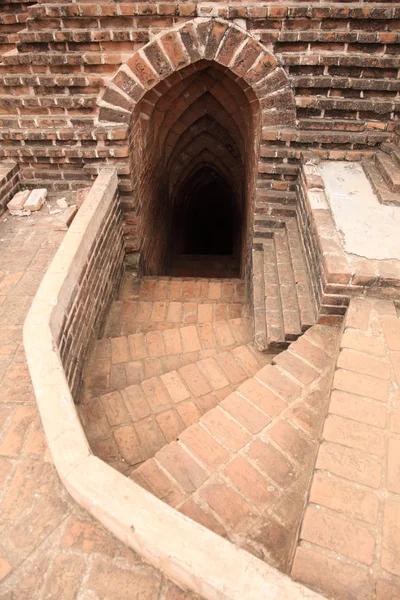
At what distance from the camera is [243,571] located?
59.1 inches

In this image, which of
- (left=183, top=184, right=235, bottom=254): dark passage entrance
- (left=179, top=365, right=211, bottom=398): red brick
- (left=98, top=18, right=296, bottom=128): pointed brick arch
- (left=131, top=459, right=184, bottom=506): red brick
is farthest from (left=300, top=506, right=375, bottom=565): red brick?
(left=183, top=184, right=235, bottom=254): dark passage entrance

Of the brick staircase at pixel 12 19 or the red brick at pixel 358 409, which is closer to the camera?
the red brick at pixel 358 409

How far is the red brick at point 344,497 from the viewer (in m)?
1.79

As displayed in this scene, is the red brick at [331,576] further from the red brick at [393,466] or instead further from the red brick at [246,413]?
the red brick at [246,413]

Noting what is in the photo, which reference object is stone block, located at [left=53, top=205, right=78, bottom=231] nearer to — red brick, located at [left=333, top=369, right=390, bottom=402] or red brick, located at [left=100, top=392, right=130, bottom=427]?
red brick, located at [left=100, top=392, right=130, bottom=427]

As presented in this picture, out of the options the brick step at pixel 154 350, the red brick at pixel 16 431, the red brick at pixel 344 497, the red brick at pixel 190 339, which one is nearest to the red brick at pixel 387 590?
the red brick at pixel 344 497

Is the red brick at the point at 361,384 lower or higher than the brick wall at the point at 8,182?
lower

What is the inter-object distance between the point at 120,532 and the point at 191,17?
13.0 feet

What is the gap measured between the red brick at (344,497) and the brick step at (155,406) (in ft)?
3.72

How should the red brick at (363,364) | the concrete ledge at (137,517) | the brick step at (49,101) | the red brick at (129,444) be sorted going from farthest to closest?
the brick step at (49,101)
the red brick at (129,444)
the red brick at (363,364)
the concrete ledge at (137,517)

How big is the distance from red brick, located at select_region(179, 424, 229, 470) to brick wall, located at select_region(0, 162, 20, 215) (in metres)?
3.44

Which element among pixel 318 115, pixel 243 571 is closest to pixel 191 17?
pixel 318 115

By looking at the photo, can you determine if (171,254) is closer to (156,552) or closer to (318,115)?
(318,115)

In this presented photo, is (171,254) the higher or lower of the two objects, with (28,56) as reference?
lower
